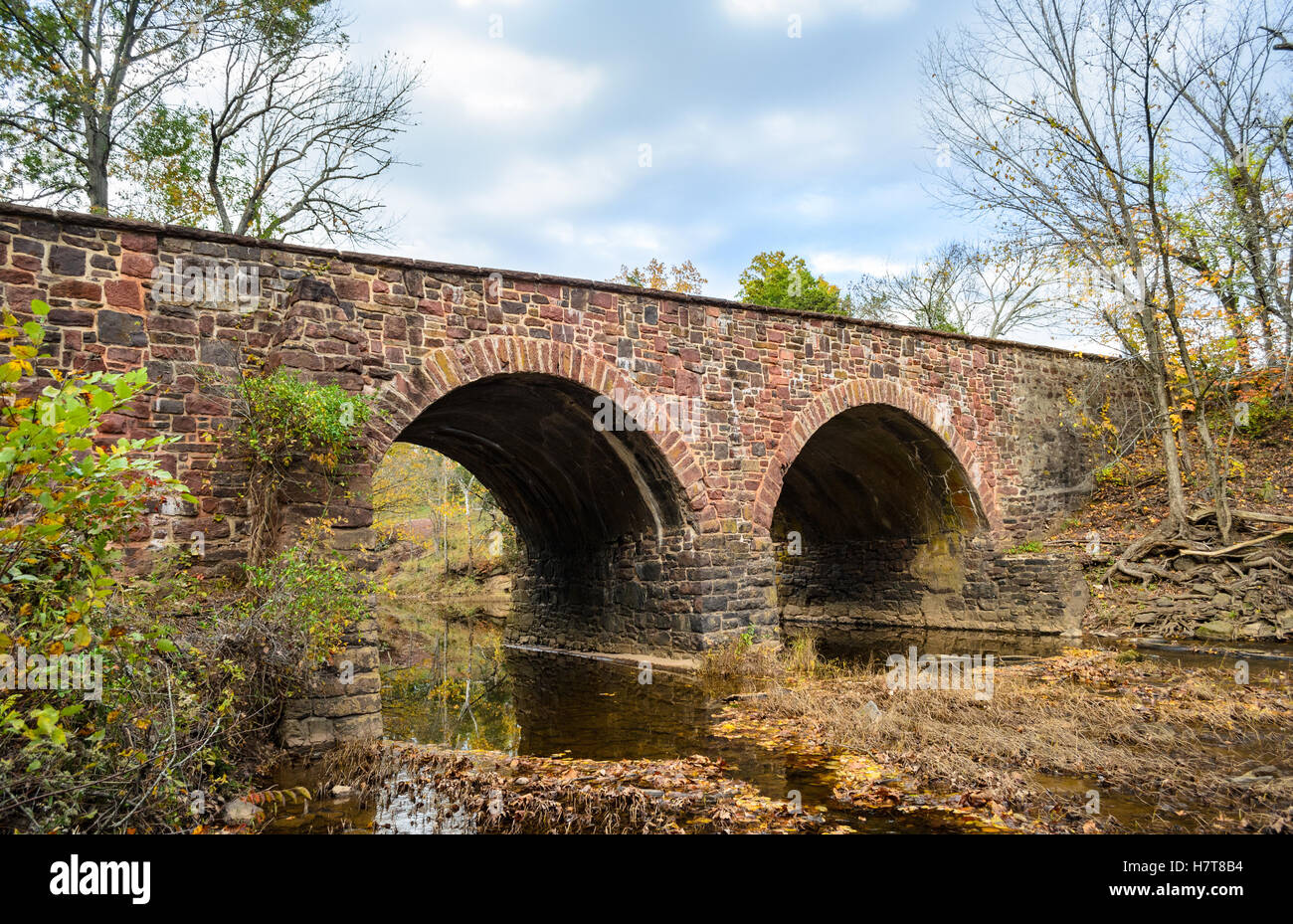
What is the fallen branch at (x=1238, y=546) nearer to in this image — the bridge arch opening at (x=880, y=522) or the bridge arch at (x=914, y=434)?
the bridge arch at (x=914, y=434)

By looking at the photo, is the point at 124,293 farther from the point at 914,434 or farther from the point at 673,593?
the point at 914,434

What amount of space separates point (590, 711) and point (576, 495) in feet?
16.0

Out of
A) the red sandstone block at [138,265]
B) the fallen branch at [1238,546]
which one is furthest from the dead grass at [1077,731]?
the red sandstone block at [138,265]

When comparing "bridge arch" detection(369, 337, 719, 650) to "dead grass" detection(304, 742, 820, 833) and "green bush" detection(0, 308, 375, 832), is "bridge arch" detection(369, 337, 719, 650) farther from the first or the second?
"dead grass" detection(304, 742, 820, 833)

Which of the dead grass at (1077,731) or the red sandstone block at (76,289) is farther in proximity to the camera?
the red sandstone block at (76,289)

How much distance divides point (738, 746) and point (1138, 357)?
36.5ft

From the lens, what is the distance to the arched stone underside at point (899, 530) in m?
13.1

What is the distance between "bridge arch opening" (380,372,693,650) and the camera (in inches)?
422

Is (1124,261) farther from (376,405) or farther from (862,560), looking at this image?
(376,405)

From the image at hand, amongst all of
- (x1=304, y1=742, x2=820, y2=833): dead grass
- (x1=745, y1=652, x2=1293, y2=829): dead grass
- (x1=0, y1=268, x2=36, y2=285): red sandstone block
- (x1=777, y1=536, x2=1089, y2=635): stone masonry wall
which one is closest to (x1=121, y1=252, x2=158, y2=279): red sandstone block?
(x1=0, y1=268, x2=36, y2=285): red sandstone block

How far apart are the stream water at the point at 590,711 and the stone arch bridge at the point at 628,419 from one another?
121 centimetres

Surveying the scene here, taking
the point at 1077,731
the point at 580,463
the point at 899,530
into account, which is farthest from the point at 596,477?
the point at 1077,731

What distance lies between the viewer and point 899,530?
15781mm
